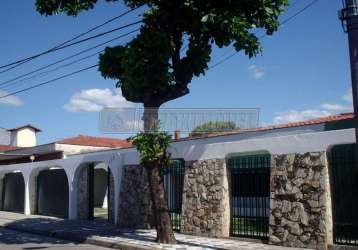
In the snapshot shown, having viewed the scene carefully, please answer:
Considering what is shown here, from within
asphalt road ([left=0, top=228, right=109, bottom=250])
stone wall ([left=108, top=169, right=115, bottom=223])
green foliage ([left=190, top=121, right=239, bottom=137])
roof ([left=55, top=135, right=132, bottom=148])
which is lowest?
asphalt road ([left=0, top=228, right=109, bottom=250])

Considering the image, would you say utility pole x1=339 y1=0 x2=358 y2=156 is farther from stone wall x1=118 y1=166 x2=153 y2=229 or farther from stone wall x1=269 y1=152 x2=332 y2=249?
stone wall x1=118 y1=166 x2=153 y2=229

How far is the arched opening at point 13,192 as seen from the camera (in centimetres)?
2430

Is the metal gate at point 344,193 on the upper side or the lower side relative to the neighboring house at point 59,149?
lower

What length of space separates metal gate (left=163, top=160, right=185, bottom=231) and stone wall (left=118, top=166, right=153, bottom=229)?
0.73 m

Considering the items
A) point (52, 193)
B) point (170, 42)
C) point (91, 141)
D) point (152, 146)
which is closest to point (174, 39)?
point (170, 42)

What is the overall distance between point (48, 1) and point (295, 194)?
7.50 m

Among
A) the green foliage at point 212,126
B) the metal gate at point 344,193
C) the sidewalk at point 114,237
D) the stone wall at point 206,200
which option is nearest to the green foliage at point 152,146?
the green foliage at point 212,126

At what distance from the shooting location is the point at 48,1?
11.4 meters

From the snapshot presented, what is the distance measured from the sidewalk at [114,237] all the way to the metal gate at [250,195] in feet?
2.15

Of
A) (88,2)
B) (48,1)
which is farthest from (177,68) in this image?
(48,1)

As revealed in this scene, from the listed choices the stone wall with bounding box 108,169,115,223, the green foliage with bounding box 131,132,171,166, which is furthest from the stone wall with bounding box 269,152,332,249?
the stone wall with bounding box 108,169,115,223

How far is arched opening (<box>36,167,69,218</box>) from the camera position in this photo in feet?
68.4

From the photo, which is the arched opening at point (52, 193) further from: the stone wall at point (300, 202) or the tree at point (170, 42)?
the stone wall at point (300, 202)

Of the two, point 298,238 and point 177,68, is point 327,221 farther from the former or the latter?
point 177,68
